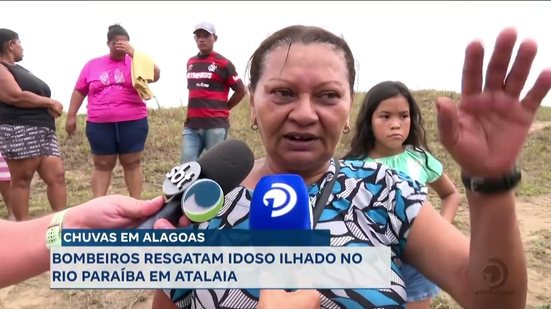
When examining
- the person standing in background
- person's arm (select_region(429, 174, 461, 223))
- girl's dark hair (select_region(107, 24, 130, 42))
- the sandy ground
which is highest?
girl's dark hair (select_region(107, 24, 130, 42))

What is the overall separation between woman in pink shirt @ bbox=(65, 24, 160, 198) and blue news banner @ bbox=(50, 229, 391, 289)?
3.85m

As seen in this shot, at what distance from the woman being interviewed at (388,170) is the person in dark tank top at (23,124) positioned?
3.49 meters

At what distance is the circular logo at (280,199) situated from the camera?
1.27 meters

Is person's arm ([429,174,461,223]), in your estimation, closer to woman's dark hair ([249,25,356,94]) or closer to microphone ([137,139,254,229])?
woman's dark hair ([249,25,356,94])

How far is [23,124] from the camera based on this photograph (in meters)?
4.66

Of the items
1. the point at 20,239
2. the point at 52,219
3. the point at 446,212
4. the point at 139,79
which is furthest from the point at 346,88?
the point at 139,79

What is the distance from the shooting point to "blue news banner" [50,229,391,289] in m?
1.37

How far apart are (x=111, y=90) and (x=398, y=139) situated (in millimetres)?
3097

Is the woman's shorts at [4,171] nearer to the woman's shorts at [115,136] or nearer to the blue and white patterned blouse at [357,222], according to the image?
the woman's shorts at [115,136]

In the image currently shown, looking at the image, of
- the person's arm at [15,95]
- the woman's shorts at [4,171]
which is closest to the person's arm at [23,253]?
the person's arm at [15,95]

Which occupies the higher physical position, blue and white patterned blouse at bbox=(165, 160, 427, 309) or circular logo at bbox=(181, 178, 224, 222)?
circular logo at bbox=(181, 178, 224, 222)

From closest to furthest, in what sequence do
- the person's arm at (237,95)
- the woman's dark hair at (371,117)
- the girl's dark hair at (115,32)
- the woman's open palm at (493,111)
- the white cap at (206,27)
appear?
the woman's open palm at (493,111) < the woman's dark hair at (371,117) < the girl's dark hair at (115,32) < the white cap at (206,27) < the person's arm at (237,95)

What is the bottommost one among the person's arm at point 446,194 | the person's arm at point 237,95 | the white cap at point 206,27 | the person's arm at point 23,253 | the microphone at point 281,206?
the person's arm at point 446,194

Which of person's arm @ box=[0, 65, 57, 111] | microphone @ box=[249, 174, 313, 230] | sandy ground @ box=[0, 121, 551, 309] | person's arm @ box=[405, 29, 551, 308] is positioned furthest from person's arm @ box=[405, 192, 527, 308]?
person's arm @ box=[0, 65, 57, 111]
